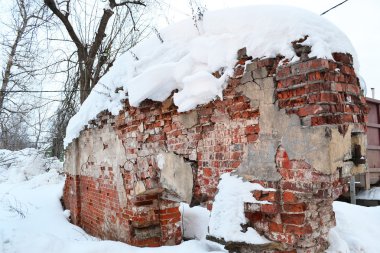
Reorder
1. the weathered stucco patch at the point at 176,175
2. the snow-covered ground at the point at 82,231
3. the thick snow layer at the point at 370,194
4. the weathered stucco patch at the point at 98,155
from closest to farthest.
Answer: the weathered stucco patch at the point at 176,175 < the snow-covered ground at the point at 82,231 < the weathered stucco patch at the point at 98,155 < the thick snow layer at the point at 370,194

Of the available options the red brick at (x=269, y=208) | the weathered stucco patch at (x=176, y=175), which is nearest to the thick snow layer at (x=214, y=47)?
the weathered stucco patch at (x=176, y=175)

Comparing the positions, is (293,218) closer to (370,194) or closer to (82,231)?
(82,231)

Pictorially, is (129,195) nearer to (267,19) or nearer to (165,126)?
(165,126)

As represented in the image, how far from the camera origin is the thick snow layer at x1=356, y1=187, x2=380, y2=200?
654 cm

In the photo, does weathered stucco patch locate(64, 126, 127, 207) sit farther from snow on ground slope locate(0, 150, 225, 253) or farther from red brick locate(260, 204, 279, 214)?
red brick locate(260, 204, 279, 214)

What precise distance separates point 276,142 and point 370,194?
5.62m

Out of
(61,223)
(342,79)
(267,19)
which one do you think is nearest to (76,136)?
(61,223)

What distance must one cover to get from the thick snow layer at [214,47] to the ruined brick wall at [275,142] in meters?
0.10

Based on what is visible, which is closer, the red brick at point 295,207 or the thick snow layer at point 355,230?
the red brick at point 295,207

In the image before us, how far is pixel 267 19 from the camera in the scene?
231 cm

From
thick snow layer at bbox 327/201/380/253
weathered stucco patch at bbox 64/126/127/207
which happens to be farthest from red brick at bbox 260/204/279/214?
weathered stucco patch at bbox 64/126/127/207

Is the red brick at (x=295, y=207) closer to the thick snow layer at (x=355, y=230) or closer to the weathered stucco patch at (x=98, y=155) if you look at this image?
the thick snow layer at (x=355, y=230)

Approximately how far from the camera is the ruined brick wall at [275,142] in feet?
6.68

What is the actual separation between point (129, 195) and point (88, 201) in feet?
5.69
